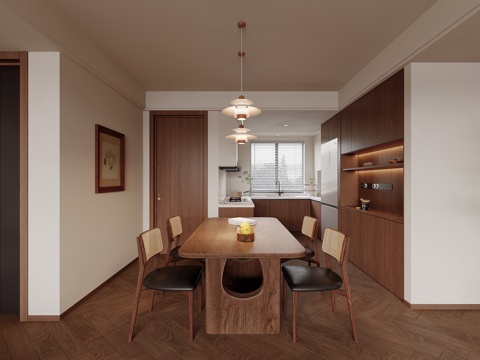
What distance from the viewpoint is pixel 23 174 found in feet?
7.59

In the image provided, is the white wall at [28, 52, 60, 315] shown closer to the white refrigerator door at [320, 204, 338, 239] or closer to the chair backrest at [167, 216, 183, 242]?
the chair backrest at [167, 216, 183, 242]

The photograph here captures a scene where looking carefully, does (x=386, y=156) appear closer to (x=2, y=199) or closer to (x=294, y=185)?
(x=294, y=185)

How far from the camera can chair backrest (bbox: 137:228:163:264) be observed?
2.01m

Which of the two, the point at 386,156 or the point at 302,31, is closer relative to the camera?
the point at 302,31

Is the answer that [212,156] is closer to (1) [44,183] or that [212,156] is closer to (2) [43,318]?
(1) [44,183]

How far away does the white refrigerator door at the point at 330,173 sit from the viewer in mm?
4441

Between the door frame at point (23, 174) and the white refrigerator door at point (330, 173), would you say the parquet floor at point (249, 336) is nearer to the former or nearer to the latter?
the door frame at point (23, 174)

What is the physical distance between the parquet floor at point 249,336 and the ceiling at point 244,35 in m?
2.45

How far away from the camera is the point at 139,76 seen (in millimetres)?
3703

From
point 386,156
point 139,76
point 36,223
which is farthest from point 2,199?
point 386,156

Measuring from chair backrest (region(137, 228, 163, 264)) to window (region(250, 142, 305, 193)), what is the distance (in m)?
4.48

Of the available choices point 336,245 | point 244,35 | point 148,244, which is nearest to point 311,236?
point 336,245

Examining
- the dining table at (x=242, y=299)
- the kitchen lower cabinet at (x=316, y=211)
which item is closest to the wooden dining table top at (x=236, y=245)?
the dining table at (x=242, y=299)

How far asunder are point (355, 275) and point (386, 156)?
5.40 feet
